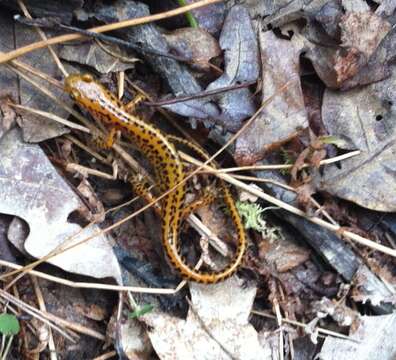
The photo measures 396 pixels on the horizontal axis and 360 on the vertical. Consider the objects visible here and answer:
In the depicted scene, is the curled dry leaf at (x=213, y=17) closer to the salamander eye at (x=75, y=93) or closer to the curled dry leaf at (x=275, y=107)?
the curled dry leaf at (x=275, y=107)

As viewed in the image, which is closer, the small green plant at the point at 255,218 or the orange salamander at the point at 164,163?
the orange salamander at the point at 164,163

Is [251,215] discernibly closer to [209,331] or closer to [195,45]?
[209,331]

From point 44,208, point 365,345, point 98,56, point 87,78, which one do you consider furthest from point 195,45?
point 365,345

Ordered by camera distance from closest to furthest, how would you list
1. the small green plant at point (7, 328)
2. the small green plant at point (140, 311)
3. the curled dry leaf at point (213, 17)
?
the small green plant at point (7, 328), the small green plant at point (140, 311), the curled dry leaf at point (213, 17)

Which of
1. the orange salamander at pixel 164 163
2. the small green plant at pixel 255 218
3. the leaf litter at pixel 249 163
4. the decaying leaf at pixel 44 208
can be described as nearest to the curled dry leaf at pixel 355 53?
the leaf litter at pixel 249 163

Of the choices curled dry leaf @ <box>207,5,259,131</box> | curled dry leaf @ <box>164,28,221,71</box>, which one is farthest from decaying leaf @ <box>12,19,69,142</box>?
curled dry leaf @ <box>207,5,259,131</box>

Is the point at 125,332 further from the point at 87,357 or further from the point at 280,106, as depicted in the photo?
the point at 280,106
